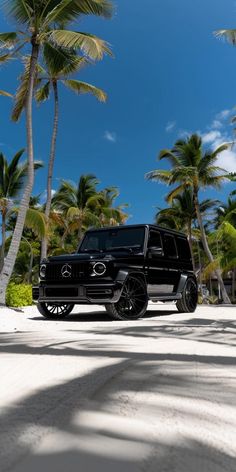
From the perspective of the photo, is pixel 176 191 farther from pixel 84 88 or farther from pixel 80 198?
pixel 84 88

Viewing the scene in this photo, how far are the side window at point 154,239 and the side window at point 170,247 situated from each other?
37 centimetres

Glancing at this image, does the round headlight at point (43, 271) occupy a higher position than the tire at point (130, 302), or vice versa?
the round headlight at point (43, 271)

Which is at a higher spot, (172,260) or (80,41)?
(80,41)

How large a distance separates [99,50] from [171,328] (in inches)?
399

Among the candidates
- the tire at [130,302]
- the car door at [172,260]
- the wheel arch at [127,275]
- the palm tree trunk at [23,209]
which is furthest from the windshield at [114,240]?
the palm tree trunk at [23,209]

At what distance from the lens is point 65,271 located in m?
9.38

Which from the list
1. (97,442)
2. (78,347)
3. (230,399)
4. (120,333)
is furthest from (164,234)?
(97,442)

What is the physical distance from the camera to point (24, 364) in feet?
14.3

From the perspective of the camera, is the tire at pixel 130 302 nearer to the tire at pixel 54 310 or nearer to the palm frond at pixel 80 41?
the tire at pixel 54 310

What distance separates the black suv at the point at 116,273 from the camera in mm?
8961

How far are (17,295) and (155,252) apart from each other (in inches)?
244

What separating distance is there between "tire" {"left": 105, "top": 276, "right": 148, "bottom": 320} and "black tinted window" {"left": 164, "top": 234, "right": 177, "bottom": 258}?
1.61 metres

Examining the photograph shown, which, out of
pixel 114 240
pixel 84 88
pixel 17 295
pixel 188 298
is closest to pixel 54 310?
pixel 114 240

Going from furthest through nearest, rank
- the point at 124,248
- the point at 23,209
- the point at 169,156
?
1. the point at 169,156
2. the point at 23,209
3. the point at 124,248
